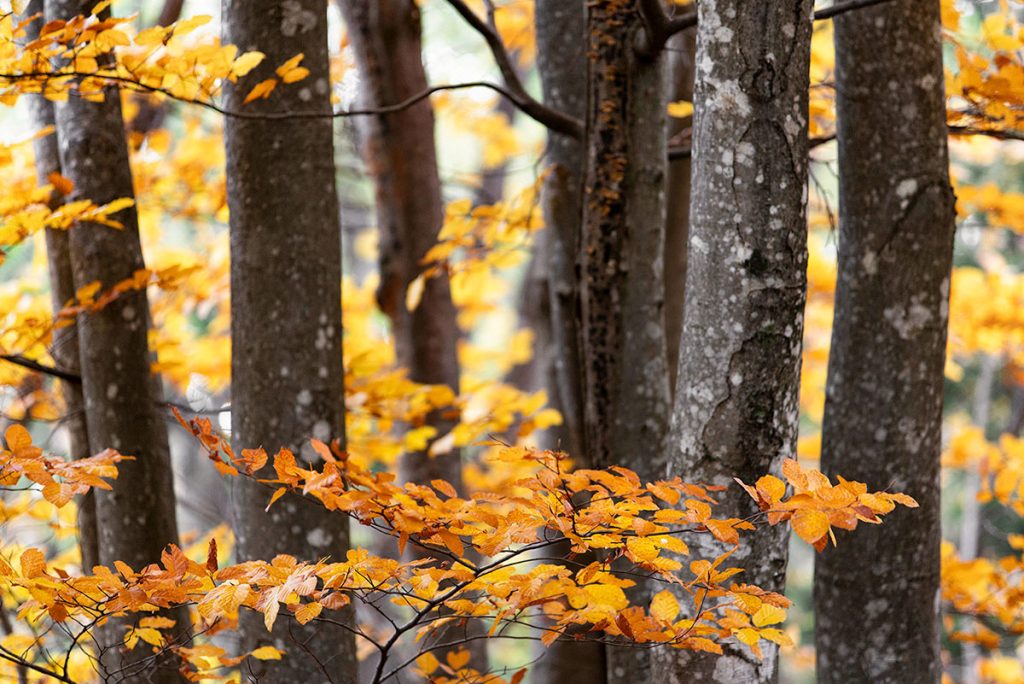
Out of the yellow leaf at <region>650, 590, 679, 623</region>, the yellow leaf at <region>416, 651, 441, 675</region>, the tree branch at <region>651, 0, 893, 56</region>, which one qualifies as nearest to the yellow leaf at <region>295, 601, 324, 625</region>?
the yellow leaf at <region>416, 651, 441, 675</region>

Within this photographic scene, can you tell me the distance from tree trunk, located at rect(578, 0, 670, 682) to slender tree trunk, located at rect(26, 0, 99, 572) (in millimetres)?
1543

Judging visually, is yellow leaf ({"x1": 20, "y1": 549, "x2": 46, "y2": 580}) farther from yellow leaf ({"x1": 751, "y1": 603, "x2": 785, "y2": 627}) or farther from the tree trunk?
the tree trunk

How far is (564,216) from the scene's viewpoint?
3.06 meters

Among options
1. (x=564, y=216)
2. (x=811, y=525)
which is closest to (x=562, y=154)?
(x=564, y=216)

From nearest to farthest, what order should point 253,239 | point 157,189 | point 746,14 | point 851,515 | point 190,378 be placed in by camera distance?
point 851,515 → point 746,14 → point 253,239 → point 190,378 → point 157,189

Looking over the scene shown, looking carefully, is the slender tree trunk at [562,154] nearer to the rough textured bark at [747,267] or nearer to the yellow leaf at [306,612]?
the rough textured bark at [747,267]

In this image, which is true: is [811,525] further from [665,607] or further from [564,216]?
[564,216]

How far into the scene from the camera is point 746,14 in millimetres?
1576

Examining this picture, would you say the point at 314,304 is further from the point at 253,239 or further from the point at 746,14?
the point at 746,14

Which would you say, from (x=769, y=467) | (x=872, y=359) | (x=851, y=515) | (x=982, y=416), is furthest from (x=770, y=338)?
(x=982, y=416)

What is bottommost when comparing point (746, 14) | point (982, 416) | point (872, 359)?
point (982, 416)

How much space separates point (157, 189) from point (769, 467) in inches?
126

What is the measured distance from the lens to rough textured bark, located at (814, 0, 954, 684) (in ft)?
7.46

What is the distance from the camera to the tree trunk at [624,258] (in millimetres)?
2330
